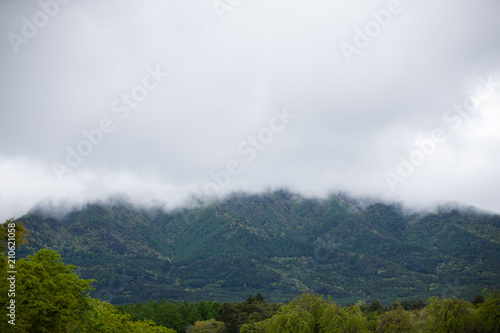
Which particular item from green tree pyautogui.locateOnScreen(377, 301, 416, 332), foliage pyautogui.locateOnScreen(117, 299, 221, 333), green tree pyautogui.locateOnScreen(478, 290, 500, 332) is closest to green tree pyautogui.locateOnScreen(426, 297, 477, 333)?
green tree pyautogui.locateOnScreen(478, 290, 500, 332)

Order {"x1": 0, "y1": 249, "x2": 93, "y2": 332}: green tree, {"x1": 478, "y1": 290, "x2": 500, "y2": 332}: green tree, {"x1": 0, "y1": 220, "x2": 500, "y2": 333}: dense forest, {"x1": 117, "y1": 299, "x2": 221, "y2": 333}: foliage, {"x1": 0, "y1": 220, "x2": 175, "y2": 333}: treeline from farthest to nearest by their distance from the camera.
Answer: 1. {"x1": 117, "y1": 299, "x2": 221, "y2": 333}: foliage
2. {"x1": 478, "y1": 290, "x2": 500, "y2": 332}: green tree
3. {"x1": 0, "y1": 249, "x2": 93, "y2": 332}: green tree
4. {"x1": 0, "y1": 220, "x2": 500, "y2": 333}: dense forest
5. {"x1": 0, "y1": 220, "x2": 175, "y2": 333}: treeline

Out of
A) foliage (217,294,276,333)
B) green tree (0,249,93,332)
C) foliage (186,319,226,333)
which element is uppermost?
green tree (0,249,93,332)

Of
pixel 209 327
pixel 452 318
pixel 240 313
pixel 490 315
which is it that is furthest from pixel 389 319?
pixel 209 327

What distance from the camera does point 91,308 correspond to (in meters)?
44.2

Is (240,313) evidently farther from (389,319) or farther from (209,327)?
(389,319)

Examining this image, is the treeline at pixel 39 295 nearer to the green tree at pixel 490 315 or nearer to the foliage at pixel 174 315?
the green tree at pixel 490 315

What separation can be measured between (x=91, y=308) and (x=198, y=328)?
213 ft

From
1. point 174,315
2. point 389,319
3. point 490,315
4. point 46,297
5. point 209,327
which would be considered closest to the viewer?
point 46,297

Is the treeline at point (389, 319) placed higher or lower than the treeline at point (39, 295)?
lower

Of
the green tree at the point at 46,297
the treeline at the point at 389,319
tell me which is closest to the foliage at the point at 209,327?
the treeline at the point at 389,319

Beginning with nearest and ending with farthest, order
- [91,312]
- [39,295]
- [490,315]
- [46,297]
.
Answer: [39,295]
[46,297]
[490,315]
[91,312]

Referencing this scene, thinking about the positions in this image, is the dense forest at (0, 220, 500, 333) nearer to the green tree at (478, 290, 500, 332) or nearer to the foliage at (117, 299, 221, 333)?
the green tree at (478, 290, 500, 332)

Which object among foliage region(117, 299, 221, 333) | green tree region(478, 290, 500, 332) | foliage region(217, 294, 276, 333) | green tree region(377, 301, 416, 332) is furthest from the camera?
foliage region(117, 299, 221, 333)

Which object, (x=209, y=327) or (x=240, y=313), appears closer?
(x=209, y=327)
